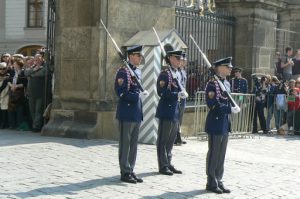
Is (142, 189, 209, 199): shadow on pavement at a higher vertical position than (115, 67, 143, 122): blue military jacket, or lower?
lower

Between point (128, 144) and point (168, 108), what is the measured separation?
1052 millimetres

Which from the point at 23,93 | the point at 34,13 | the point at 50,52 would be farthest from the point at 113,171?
the point at 34,13

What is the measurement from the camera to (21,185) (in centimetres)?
779

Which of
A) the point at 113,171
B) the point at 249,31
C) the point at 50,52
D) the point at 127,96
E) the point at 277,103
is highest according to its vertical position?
the point at 249,31

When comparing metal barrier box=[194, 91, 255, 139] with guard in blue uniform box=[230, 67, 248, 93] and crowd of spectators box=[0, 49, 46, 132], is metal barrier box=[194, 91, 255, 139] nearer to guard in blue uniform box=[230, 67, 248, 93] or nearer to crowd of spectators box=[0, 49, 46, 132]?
guard in blue uniform box=[230, 67, 248, 93]

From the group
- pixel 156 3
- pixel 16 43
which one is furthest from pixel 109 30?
pixel 16 43

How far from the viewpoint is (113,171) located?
29.8ft

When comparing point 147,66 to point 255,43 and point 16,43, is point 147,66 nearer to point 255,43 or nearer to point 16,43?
point 255,43

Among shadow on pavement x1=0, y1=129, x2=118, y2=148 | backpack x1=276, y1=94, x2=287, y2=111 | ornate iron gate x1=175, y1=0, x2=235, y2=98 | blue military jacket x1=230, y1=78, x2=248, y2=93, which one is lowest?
shadow on pavement x1=0, y1=129, x2=118, y2=148

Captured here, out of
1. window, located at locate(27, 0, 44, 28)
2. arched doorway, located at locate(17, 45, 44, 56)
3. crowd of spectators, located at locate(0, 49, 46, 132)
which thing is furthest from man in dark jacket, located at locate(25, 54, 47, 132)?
window, located at locate(27, 0, 44, 28)

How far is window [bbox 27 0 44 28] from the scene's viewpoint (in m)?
36.1

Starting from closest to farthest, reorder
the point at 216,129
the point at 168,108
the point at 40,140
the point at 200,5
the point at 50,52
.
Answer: the point at 216,129
the point at 168,108
the point at 40,140
the point at 50,52
the point at 200,5

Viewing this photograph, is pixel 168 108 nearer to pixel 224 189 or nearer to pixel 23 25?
pixel 224 189

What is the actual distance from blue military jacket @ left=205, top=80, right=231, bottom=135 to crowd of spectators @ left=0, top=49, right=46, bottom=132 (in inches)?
238
